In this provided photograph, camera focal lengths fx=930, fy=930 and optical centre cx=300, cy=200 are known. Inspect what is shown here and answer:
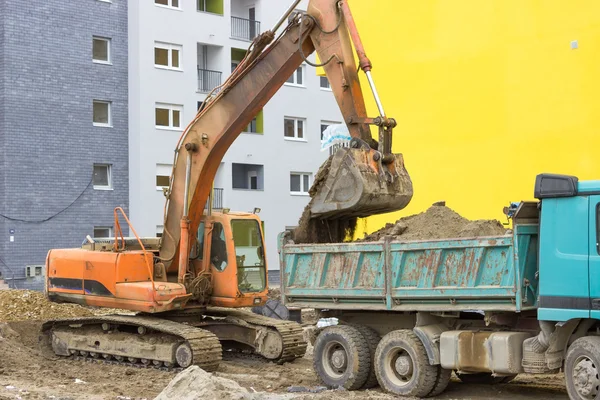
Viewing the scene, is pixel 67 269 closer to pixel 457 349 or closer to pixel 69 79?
pixel 457 349

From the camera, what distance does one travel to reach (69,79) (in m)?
32.4

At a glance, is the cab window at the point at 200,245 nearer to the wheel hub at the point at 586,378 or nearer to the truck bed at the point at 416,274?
the truck bed at the point at 416,274

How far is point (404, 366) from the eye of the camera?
11133 mm

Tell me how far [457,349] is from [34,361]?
24.6ft

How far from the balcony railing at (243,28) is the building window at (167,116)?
14.8 ft

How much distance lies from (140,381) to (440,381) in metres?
4.30

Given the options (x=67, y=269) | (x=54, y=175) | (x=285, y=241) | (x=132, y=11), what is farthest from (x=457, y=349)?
(x=132, y=11)

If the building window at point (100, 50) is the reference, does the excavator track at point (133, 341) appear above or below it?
below

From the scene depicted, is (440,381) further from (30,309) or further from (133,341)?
(30,309)

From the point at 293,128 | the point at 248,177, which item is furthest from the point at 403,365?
the point at 293,128

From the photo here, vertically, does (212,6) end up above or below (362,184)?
above

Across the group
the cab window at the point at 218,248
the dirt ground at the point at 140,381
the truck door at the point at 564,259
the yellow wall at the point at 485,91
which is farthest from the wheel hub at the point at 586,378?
the cab window at the point at 218,248

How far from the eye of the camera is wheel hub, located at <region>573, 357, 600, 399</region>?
9156 millimetres

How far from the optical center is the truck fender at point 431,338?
35.6ft
